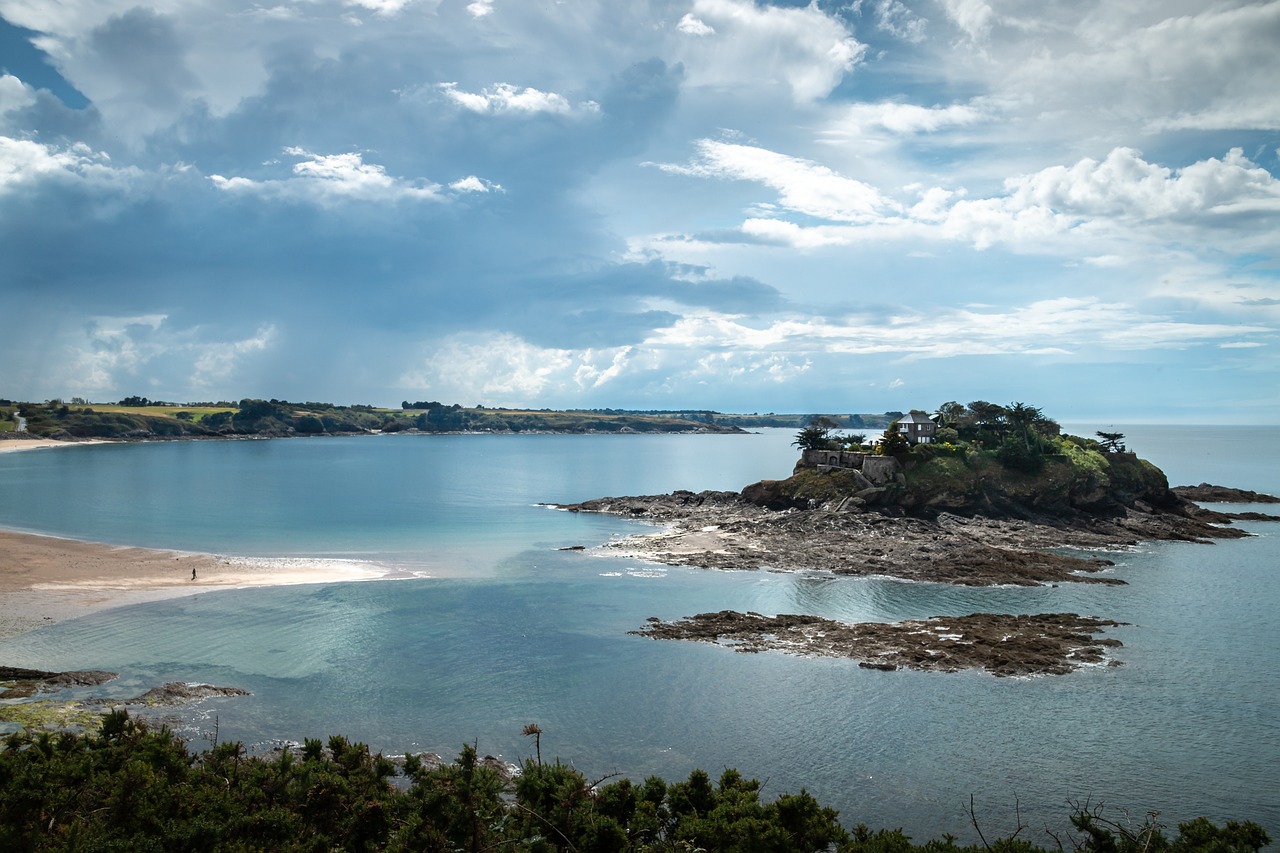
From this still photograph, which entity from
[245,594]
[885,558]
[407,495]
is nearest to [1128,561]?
[885,558]

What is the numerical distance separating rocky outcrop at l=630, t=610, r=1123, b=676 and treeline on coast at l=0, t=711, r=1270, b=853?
16500mm

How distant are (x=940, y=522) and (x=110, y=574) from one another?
61.8 m

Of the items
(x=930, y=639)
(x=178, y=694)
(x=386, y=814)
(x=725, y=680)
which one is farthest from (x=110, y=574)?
(x=930, y=639)

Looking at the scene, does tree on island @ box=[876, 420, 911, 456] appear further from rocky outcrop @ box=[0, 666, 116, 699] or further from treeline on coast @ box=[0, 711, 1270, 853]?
rocky outcrop @ box=[0, 666, 116, 699]

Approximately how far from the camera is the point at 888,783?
23016 mm

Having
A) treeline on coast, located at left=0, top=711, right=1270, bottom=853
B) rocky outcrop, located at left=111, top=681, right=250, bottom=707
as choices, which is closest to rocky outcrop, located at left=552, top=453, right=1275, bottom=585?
rocky outcrop, located at left=111, top=681, right=250, bottom=707

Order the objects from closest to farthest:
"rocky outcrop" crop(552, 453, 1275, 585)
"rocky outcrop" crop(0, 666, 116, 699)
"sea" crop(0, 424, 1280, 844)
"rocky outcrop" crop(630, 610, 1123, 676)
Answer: "sea" crop(0, 424, 1280, 844) < "rocky outcrop" crop(0, 666, 116, 699) < "rocky outcrop" crop(630, 610, 1123, 676) < "rocky outcrop" crop(552, 453, 1275, 585)

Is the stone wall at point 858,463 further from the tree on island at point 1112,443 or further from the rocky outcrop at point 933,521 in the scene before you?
the tree on island at point 1112,443

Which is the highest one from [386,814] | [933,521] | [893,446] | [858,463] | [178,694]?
[893,446]

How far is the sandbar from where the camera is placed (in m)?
40.4

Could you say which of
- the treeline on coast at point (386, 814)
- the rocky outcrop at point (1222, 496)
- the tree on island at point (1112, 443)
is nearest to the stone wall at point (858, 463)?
the tree on island at point (1112, 443)

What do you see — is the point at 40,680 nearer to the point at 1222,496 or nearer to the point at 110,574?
Result: the point at 110,574

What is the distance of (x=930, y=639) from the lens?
36.0 meters

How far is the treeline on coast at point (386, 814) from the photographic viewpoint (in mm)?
15469
